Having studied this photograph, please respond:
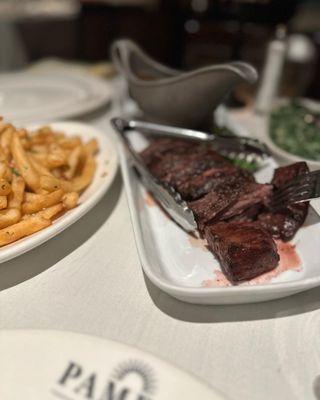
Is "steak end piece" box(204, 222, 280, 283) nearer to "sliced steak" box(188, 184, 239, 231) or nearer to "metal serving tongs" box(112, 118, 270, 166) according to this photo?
"sliced steak" box(188, 184, 239, 231)

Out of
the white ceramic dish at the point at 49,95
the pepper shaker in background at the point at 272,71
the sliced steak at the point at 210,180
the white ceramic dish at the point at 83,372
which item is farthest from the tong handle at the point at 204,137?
the white ceramic dish at the point at 83,372

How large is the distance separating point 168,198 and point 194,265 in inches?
11.3

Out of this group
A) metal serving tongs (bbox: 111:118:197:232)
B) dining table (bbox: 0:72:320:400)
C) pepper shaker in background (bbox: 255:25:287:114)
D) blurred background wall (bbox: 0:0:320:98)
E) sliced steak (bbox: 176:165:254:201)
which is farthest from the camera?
blurred background wall (bbox: 0:0:320:98)

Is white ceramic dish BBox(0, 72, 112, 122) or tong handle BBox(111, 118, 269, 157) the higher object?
tong handle BBox(111, 118, 269, 157)

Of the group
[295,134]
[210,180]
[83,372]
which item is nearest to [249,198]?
[210,180]

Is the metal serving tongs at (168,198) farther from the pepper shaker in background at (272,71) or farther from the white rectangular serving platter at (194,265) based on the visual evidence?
the pepper shaker in background at (272,71)

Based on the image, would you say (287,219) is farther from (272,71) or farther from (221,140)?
(272,71)

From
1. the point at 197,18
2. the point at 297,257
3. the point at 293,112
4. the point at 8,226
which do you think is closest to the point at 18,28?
the point at 197,18

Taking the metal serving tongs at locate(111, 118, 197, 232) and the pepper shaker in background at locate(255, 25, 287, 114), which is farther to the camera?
the pepper shaker in background at locate(255, 25, 287, 114)

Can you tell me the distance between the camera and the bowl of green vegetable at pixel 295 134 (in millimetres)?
1894

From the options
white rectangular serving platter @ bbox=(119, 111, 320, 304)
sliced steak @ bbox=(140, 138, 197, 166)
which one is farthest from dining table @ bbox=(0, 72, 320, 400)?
sliced steak @ bbox=(140, 138, 197, 166)

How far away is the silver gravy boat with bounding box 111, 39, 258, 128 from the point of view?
170 centimetres

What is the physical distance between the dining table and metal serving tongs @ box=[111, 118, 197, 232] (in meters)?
0.22

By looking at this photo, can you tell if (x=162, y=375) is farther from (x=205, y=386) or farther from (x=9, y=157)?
(x=9, y=157)
